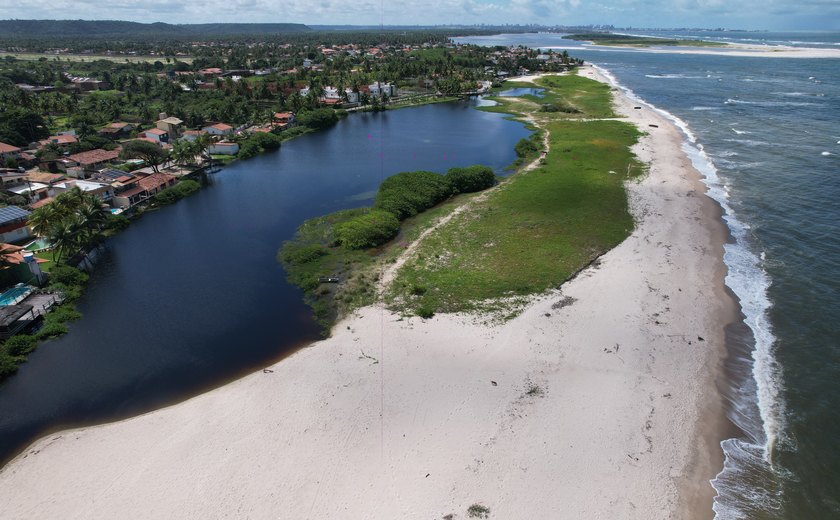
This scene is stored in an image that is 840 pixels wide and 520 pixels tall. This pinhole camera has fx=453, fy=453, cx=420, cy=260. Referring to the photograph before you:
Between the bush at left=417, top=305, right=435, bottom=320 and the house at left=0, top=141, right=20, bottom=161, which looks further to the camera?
the house at left=0, top=141, right=20, bottom=161

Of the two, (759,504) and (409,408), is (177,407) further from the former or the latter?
(759,504)

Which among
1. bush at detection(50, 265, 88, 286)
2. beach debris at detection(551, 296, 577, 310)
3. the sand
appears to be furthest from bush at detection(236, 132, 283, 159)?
beach debris at detection(551, 296, 577, 310)

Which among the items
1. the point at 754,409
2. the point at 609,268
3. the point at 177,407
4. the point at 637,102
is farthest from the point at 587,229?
the point at 637,102

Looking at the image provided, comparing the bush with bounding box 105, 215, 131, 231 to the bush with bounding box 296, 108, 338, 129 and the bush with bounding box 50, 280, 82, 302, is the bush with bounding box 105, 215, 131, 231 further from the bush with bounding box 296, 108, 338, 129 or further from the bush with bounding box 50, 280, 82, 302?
the bush with bounding box 296, 108, 338, 129

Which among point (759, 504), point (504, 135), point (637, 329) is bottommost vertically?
point (759, 504)

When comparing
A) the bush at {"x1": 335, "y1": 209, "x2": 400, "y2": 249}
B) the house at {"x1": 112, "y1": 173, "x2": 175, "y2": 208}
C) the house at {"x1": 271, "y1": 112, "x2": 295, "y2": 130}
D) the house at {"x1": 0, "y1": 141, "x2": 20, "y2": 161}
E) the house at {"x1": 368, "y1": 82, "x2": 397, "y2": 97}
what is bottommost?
the bush at {"x1": 335, "y1": 209, "x2": 400, "y2": 249}

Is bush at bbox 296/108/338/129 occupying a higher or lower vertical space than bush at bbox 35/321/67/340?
higher
